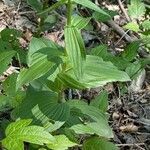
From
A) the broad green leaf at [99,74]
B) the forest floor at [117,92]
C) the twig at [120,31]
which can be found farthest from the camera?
the twig at [120,31]

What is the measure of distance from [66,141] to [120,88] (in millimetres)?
1007

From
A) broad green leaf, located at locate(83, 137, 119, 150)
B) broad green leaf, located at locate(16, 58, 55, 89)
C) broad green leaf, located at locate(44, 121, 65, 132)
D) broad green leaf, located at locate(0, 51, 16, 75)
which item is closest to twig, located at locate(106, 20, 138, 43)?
broad green leaf, located at locate(83, 137, 119, 150)

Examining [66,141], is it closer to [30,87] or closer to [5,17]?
[30,87]

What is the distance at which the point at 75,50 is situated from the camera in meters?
1.63

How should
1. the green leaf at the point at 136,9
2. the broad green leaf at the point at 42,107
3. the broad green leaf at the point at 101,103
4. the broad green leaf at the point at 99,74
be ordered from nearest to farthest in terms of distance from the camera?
the broad green leaf at the point at 99,74
the broad green leaf at the point at 42,107
the broad green leaf at the point at 101,103
the green leaf at the point at 136,9

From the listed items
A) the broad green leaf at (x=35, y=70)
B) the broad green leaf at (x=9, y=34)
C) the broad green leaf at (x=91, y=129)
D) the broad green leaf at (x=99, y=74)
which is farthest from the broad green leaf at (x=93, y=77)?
the broad green leaf at (x=9, y=34)

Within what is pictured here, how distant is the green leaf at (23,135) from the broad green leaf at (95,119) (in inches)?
11.8

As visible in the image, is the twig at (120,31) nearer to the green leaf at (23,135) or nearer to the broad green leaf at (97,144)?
the broad green leaf at (97,144)

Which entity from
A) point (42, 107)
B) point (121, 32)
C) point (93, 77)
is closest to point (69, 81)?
point (93, 77)

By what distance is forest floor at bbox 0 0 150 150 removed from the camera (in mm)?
2746

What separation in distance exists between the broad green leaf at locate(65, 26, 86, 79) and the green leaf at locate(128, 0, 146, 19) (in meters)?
1.78

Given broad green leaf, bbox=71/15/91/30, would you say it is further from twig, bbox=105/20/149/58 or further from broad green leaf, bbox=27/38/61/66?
twig, bbox=105/20/149/58

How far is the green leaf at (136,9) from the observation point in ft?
10.9

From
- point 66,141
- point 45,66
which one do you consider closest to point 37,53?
point 45,66
